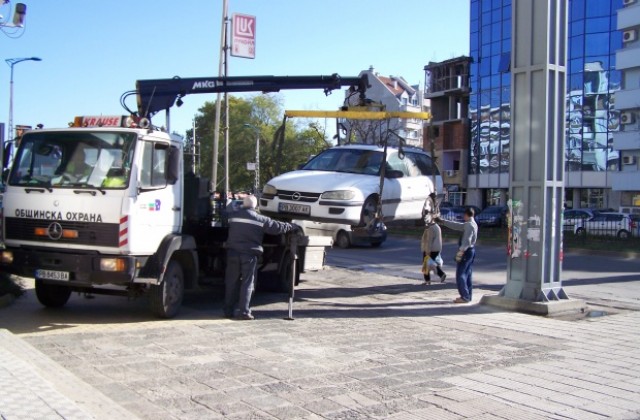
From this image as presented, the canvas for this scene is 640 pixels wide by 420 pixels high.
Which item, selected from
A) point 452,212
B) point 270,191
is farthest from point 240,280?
point 452,212

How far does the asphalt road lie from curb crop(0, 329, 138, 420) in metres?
9.91

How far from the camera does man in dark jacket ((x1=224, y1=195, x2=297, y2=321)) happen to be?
31.0 ft

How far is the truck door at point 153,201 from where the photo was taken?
27.7 feet

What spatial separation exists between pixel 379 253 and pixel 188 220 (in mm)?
13648

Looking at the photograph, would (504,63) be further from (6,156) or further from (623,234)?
(6,156)

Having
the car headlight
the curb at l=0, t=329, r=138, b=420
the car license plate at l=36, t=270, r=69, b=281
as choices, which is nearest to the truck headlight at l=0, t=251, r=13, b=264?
the car license plate at l=36, t=270, r=69, b=281

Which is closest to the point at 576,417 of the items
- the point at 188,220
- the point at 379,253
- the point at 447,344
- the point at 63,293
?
the point at 447,344

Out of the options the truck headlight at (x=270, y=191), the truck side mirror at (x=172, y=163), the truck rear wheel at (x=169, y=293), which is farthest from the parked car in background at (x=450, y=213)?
the truck side mirror at (x=172, y=163)

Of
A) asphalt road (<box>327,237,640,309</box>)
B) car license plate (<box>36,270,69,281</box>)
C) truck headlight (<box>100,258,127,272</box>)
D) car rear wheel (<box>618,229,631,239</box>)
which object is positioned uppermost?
truck headlight (<box>100,258,127,272</box>)

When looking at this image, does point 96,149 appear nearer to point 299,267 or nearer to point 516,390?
point 299,267

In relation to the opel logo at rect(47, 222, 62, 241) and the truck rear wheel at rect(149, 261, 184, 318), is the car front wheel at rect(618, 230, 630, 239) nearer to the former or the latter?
the truck rear wheel at rect(149, 261, 184, 318)

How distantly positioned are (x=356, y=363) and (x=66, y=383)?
2.96 meters

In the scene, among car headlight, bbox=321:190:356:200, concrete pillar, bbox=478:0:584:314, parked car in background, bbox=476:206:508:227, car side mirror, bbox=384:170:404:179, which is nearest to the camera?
car headlight, bbox=321:190:356:200

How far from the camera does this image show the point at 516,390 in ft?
20.2
